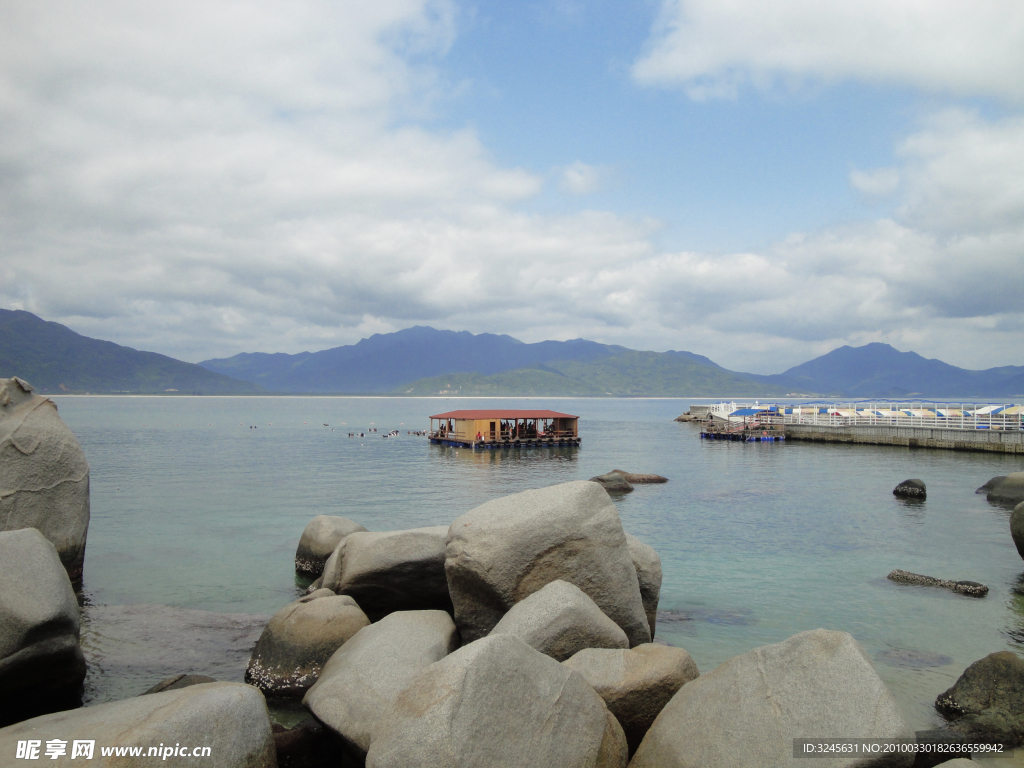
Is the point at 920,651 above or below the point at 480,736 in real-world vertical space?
below

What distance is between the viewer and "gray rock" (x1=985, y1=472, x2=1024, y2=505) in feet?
92.8

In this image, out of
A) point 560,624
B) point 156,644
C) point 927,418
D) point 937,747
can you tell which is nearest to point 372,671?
point 560,624

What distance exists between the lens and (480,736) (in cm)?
508

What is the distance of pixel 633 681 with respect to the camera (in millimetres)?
6617

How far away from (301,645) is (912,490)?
30.8 metres

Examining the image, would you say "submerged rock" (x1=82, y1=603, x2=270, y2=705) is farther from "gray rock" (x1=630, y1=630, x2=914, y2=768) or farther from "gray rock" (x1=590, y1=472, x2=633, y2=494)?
"gray rock" (x1=590, y1=472, x2=633, y2=494)

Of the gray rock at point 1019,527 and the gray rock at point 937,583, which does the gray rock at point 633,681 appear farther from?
the gray rock at point 1019,527

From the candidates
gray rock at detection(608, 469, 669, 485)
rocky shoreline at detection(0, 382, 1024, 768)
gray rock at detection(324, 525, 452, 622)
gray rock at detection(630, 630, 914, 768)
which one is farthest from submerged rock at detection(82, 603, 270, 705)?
gray rock at detection(608, 469, 669, 485)

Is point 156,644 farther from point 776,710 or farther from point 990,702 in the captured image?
point 990,702

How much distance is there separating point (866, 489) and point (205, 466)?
137 ft

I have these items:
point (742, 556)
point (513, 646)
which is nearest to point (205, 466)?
point (742, 556)

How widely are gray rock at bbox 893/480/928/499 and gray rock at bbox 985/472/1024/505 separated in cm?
267

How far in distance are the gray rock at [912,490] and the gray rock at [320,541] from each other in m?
26.7

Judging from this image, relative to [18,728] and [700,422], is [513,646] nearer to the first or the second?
[18,728]
